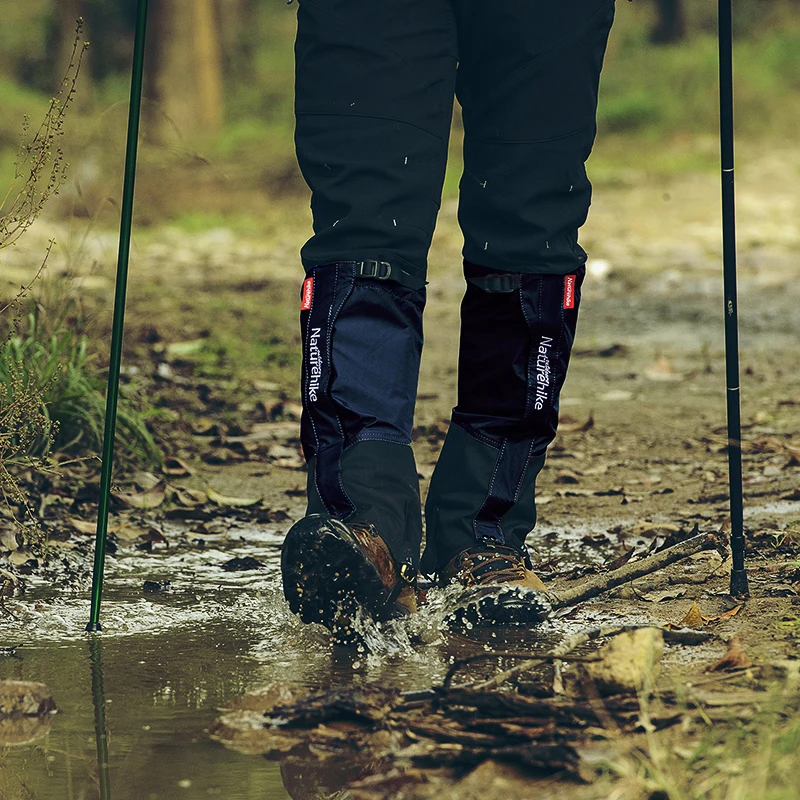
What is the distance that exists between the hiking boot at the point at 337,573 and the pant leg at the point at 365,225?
0.21ft

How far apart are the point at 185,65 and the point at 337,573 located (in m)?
11.3

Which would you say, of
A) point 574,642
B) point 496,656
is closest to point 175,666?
point 496,656

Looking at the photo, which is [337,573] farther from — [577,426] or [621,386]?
[621,386]

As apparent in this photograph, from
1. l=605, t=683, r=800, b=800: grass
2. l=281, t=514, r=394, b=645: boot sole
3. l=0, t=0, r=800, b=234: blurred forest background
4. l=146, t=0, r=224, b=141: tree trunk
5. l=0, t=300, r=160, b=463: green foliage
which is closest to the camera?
l=605, t=683, r=800, b=800: grass

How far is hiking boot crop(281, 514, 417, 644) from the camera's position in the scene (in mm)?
2396

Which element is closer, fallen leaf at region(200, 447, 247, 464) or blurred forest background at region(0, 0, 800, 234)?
fallen leaf at region(200, 447, 247, 464)

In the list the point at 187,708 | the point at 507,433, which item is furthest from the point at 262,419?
the point at 187,708

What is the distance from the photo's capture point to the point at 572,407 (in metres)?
5.09

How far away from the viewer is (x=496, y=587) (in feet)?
8.64

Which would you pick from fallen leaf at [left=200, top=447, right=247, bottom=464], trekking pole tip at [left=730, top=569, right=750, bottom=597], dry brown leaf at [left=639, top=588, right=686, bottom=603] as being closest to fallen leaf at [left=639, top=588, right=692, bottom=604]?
dry brown leaf at [left=639, top=588, right=686, bottom=603]

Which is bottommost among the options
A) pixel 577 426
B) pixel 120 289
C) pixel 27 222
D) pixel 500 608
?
pixel 500 608

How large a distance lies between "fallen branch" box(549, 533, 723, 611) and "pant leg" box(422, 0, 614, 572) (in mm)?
171

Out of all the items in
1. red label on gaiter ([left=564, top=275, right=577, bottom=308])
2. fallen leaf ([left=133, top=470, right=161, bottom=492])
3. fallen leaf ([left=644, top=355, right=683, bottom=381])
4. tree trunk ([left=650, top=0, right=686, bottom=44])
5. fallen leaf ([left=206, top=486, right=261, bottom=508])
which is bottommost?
fallen leaf ([left=206, top=486, right=261, bottom=508])

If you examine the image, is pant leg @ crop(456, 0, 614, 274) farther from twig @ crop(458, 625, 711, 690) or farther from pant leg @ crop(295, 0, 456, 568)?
twig @ crop(458, 625, 711, 690)
